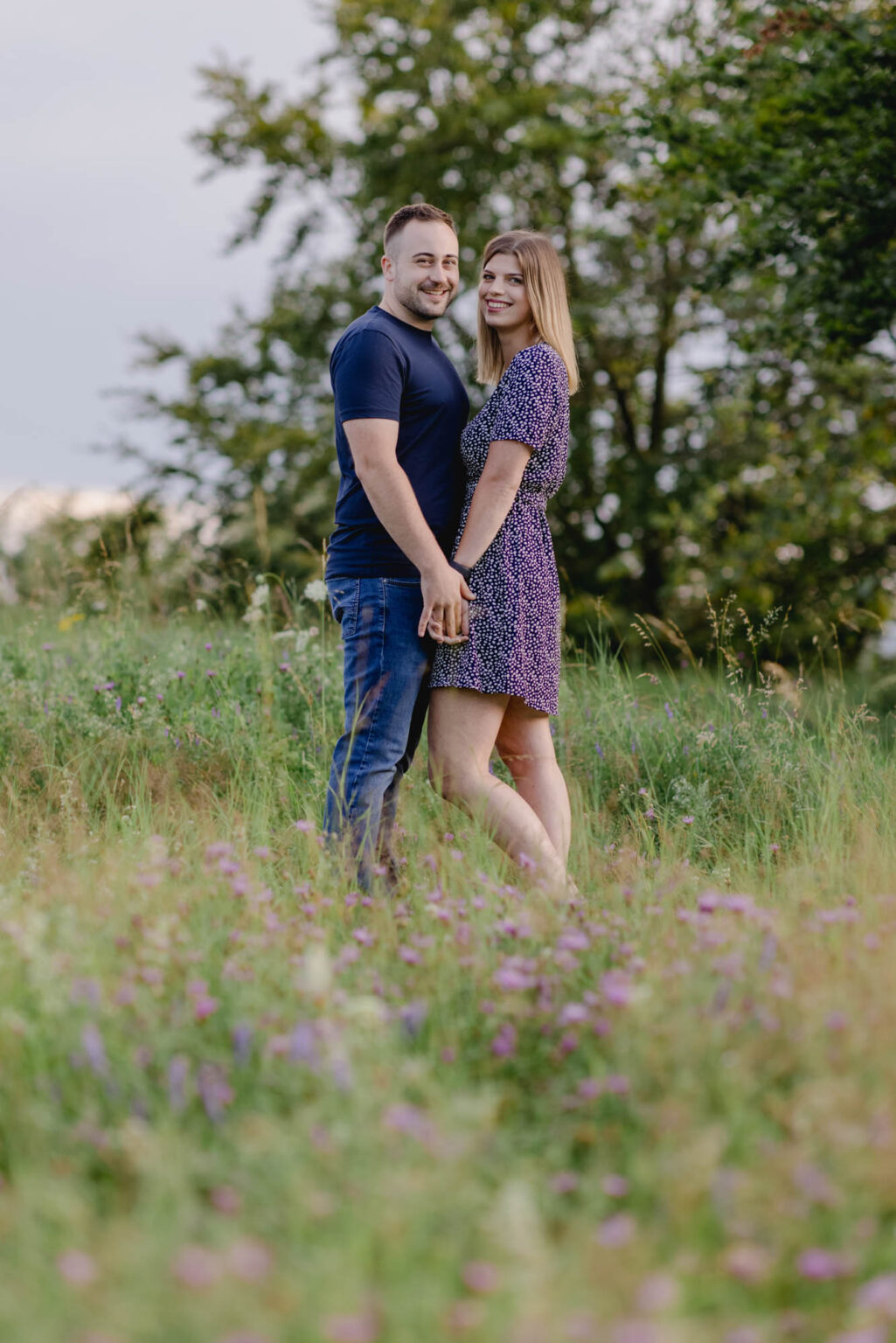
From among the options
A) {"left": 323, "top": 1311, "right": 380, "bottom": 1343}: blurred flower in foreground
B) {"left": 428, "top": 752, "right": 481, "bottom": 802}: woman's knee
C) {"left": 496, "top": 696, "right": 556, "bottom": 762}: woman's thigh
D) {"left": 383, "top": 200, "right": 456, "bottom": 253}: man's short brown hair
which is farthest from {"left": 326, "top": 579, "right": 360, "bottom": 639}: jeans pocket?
{"left": 323, "top": 1311, "right": 380, "bottom": 1343}: blurred flower in foreground

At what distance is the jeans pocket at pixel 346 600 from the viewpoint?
3.46 meters

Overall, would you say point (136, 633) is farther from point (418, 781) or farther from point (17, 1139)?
point (17, 1139)

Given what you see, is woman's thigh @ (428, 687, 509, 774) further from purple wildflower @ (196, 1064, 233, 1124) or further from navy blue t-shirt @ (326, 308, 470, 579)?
purple wildflower @ (196, 1064, 233, 1124)

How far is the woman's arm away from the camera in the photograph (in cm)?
334

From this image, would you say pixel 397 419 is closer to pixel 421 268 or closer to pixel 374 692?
pixel 421 268

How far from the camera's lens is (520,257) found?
3459mm

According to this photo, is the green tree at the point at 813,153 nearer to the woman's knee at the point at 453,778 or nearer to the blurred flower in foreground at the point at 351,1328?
the woman's knee at the point at 453,778

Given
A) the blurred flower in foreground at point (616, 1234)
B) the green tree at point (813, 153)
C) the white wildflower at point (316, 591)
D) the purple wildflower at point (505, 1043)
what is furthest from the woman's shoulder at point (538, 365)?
the green tree at point (813, 153)

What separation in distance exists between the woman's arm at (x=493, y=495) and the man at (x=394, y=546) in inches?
3.4

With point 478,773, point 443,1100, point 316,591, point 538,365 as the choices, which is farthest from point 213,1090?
point 316,591

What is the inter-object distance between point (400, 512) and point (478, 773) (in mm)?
811

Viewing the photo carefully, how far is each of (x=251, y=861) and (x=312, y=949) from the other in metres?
0.90

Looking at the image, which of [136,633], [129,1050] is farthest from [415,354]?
[136,633]

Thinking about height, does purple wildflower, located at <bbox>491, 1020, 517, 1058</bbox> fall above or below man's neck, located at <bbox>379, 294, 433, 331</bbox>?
below
